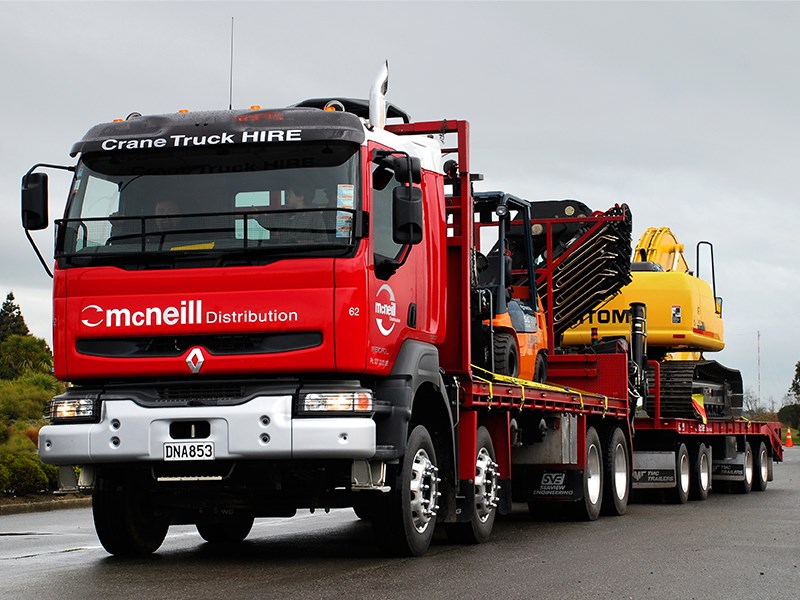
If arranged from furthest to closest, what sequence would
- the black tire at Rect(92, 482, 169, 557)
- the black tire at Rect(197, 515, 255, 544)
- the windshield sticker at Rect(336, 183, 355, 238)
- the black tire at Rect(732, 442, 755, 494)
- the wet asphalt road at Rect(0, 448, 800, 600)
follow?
the black tire at Rect(732, 442, 755, 494)
the black tire at Rect(197, 515, 255, 544)
the black tire at Rect(92, 482, 169, 557)
the windshield sticker at Rect(336, 183, 355, 238)
the wet asphalt road at Rect(0, 448, 800, 600)

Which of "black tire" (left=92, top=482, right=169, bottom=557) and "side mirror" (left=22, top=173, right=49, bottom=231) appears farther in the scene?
"black tire" (left=92, top=482, right=169, bottom=557)

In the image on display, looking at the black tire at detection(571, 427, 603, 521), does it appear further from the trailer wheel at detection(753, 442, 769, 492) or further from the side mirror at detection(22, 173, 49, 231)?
the trailer wheel at detection(753, 442, 769, 492)

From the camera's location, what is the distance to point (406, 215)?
10.2 metres

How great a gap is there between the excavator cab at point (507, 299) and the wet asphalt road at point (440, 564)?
6.01 feet

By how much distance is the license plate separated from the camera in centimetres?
972

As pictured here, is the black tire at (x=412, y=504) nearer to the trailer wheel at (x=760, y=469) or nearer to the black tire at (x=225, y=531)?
the black tire at (x=225, y=531)

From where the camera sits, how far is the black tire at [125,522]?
10.9 m

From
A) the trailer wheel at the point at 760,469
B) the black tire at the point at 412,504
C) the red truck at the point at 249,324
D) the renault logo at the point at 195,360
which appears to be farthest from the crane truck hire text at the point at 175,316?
the trailer wheel at the point at 760,469

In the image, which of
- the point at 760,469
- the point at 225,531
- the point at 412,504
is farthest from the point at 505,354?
the point at 760,469

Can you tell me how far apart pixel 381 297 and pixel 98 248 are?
2.16 meters

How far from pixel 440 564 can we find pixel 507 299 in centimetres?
478

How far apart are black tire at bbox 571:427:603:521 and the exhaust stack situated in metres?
6.02

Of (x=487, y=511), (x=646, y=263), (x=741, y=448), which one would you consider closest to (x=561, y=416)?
(x=487, y=511)

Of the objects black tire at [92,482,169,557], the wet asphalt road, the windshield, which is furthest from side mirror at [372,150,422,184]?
black tire at [92,482,169,557]
